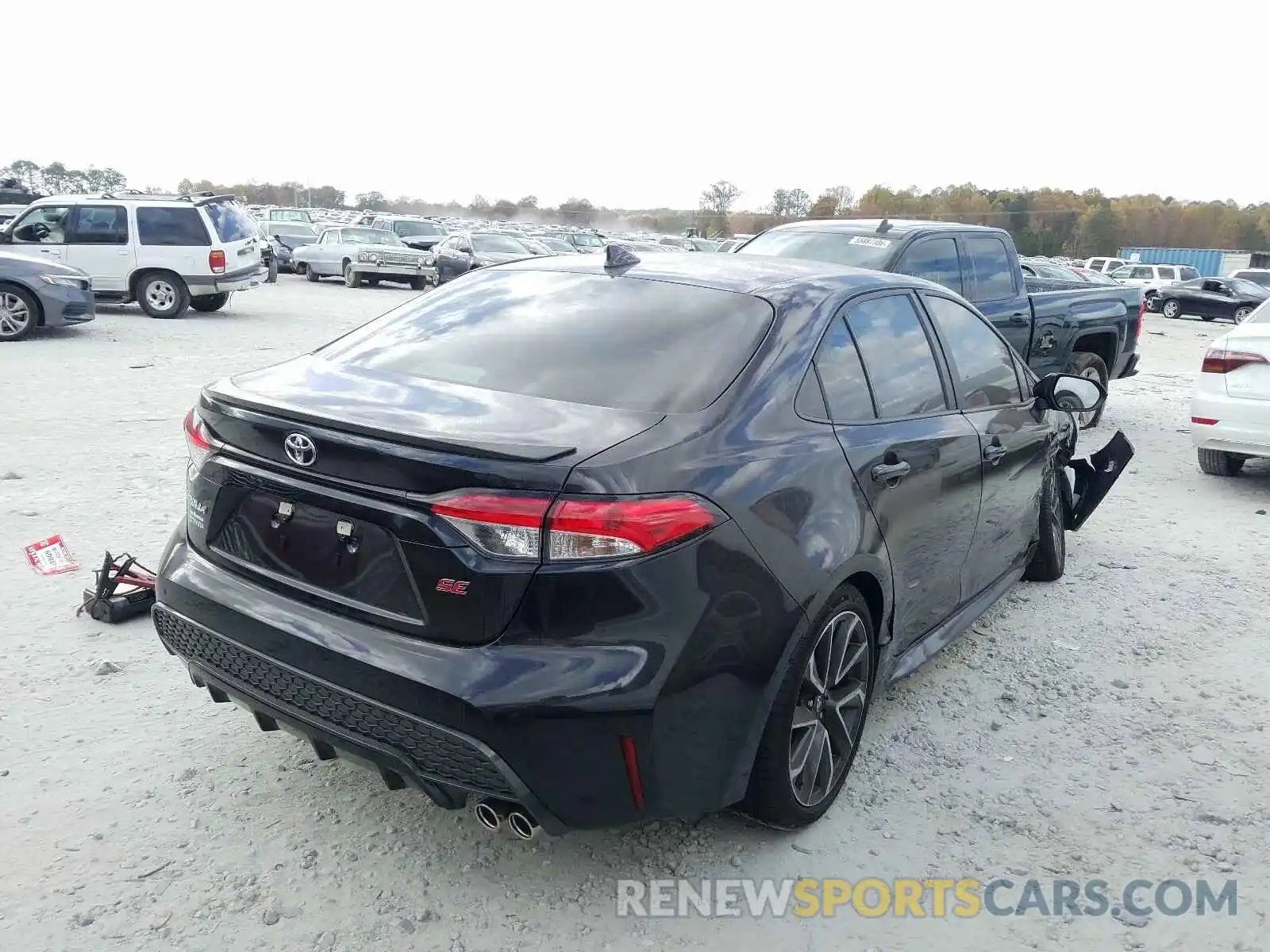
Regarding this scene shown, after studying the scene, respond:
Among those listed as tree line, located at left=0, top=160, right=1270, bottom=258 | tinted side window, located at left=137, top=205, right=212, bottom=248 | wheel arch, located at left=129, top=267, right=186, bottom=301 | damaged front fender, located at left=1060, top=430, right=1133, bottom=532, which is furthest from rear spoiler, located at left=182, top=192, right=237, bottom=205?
tree line, located at left=0, top=160, right=1270, bottom=258

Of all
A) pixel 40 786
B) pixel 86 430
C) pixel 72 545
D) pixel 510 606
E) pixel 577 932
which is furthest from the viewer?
pixel 86 430

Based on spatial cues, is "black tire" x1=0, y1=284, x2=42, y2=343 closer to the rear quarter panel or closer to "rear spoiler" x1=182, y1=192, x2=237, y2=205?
"rear spoiler" x1=182, y1=192, x2=237, y2=205

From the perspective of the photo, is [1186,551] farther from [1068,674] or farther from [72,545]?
[72,545]

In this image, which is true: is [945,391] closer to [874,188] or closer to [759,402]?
[759,402]

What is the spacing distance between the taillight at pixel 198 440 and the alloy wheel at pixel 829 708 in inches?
70.5

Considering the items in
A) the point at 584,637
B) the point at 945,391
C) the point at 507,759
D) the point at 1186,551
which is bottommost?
the point at 1186,551

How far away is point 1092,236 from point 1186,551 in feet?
258

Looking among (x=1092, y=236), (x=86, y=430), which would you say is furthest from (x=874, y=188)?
(x=86, y=430)

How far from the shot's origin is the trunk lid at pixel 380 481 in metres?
2.47

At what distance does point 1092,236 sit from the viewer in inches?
3014

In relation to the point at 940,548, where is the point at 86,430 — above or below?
below

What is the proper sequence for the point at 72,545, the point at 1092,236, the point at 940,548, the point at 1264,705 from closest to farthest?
1. the point at 940,548
2. the point at 1264,705
3. the point at 72,545
4. the point at 1092,236

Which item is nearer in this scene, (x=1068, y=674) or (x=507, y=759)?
(x=507, y=759)

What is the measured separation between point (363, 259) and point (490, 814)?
81.3 ft
